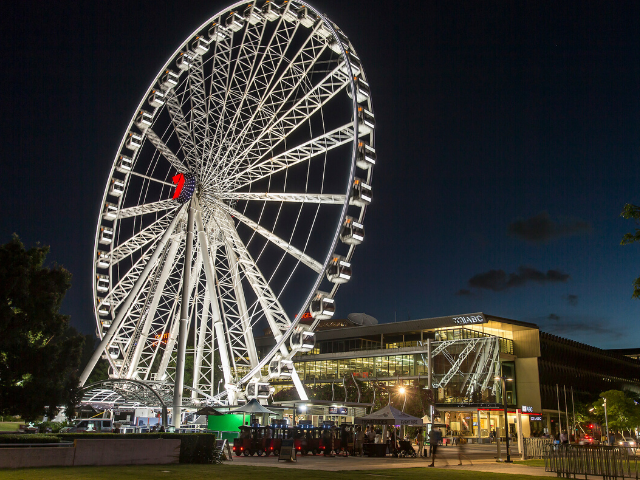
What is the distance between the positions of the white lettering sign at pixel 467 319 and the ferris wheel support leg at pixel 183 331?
48811 millimetres

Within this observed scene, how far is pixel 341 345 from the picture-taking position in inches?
3634

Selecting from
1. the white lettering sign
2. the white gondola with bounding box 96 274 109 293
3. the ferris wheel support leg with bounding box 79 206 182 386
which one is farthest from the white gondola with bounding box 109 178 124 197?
the white lettering sign

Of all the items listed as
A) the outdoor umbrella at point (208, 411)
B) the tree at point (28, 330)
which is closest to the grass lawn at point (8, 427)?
the outdoor umbrella at point (208, 411)

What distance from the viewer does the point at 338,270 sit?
31219 mm

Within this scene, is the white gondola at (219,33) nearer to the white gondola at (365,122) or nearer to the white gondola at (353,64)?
the white gondola at (353,64)

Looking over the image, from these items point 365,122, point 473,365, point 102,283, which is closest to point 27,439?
point 102,283

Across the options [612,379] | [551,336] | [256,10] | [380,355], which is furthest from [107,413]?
[612,379]

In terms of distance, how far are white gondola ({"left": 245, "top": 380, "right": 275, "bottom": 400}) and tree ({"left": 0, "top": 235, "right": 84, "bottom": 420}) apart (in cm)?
1286

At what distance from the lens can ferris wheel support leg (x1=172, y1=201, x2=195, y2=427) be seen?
31.9 metres

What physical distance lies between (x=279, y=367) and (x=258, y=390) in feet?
7.42

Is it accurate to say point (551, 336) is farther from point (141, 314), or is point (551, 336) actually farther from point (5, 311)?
point (5, 311)

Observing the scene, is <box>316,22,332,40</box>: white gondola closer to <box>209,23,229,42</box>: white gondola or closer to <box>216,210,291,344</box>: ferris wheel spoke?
<box>209,23,229,42</box>: white gondola

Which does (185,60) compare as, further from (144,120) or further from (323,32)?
(323,32)

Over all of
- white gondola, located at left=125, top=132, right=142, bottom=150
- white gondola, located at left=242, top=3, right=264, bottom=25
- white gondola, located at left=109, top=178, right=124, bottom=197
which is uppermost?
white gondola, located at left=242, top=3, right=264, bottom=25
